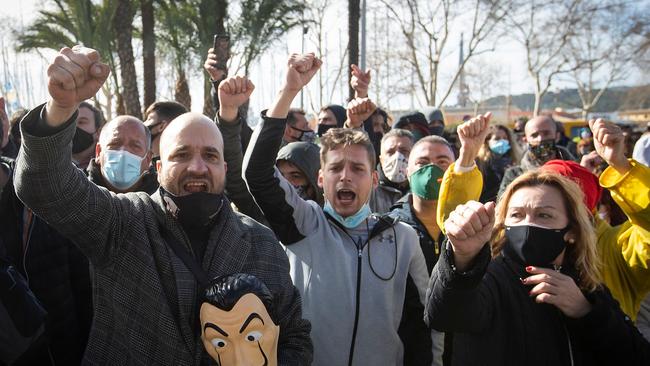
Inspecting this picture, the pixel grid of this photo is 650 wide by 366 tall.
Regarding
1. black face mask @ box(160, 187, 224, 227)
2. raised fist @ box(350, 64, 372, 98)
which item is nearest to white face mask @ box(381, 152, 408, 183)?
raised fist @ box(350, 64, 372, 98)

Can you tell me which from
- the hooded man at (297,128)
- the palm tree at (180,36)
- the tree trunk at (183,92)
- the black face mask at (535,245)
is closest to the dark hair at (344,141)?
the black face mask at (535,245)

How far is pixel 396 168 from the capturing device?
13.5 feet

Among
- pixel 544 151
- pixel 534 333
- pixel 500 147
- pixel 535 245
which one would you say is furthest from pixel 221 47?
pixel 500 147

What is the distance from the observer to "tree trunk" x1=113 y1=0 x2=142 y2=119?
474 inches

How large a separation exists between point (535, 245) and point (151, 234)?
1.58 meters

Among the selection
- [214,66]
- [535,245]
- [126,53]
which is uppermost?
[126,53]

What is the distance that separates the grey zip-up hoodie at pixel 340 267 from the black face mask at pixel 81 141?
178 cm

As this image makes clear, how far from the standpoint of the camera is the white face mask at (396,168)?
411 cm

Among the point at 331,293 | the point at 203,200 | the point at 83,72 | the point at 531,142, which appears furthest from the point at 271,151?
the point at 531,142

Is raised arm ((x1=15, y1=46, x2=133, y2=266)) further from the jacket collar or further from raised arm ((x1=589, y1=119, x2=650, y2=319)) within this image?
raised arm ((x1=589, y1=119, x2=650, y2=319))

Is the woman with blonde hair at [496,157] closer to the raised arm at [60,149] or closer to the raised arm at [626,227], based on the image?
the raised arm at [626,227]

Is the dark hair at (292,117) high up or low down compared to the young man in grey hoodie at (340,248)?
up

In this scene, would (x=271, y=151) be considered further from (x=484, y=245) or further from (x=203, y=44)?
(x=203, y=44)

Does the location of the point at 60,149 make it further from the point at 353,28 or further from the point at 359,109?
the point at 353,28
